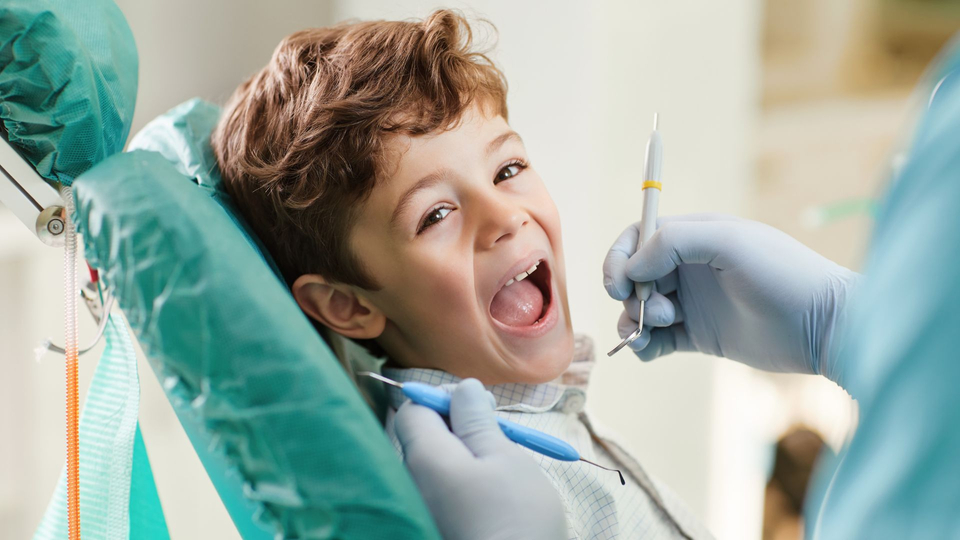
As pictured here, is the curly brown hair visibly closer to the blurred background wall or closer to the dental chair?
the dental chair

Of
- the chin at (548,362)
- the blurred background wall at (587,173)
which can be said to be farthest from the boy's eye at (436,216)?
the blurred background wall at (587,173)

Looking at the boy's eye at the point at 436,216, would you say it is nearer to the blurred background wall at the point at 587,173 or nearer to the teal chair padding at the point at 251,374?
the teal chair padding at the point at 251,374

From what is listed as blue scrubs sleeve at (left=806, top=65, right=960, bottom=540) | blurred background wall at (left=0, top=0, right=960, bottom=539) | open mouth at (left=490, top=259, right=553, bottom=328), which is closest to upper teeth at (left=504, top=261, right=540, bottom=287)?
open mouth at (left=490, top=259, right=553, bottom=328)

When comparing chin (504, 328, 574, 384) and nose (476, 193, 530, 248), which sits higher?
nose (476, 193, 530, 248)

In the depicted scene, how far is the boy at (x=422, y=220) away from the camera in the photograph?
96 centimetres

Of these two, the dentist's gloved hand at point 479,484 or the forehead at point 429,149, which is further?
the forehead at point 429,149

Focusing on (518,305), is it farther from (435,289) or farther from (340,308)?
(340,308)

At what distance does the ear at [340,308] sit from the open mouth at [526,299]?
17 cm

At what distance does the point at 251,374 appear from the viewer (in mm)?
577

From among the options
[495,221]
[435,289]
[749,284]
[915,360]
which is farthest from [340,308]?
[915,360]

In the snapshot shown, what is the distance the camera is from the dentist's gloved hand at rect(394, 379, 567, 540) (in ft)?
2.21

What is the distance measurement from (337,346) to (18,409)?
1.39 meters

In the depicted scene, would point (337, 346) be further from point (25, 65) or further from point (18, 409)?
point (18, 409)

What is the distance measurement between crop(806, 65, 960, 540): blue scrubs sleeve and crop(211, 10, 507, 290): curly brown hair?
0.68 meters
